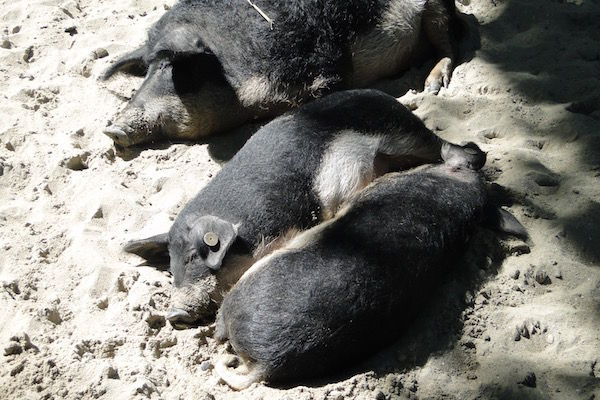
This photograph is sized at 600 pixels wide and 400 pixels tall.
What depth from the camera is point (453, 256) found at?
10.0 feet

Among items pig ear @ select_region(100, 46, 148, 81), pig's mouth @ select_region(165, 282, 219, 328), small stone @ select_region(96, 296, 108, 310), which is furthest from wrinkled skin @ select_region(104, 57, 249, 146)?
pig's mouth @ select_region(165, 282, 219, 328)

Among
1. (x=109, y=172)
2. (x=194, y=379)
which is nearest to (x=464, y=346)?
(x=194, y=379)

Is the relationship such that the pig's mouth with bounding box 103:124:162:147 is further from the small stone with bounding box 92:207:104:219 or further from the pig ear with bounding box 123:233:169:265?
the pig ear with bounding box 123:233:169:265

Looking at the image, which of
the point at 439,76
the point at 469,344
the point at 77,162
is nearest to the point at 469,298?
the point at 469,344

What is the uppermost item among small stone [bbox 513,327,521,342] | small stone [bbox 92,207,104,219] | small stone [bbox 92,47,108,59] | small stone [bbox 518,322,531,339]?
small stone [bbox 518,322,531,339]

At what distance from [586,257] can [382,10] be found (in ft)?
6.90

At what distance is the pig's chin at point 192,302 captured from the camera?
125 inches

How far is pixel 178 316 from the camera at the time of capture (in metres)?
3.18

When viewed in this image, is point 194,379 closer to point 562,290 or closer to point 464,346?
point 464,346

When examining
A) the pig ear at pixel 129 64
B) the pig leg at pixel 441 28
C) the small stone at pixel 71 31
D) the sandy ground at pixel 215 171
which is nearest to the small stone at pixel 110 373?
the sandy ground at pixel 215 171

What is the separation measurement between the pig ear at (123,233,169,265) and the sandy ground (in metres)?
0.09

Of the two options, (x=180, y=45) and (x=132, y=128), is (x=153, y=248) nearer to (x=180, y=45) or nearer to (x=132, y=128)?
(x=132, y=128)

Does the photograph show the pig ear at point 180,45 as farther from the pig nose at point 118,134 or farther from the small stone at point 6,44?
the small stone at point 6,44

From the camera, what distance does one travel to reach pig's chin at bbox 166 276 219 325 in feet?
10.4
